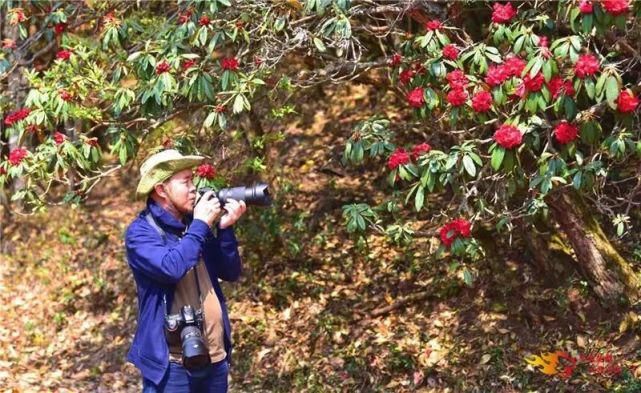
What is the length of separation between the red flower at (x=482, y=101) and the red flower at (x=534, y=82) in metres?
0.21

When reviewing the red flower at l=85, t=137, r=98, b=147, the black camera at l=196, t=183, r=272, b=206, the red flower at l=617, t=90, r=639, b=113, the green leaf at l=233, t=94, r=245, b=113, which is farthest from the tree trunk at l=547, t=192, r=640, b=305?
the red flower at l=85, t=137, r=98, b=147

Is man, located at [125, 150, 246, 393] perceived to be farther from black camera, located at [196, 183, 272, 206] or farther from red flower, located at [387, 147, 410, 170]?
red flower, located at [387, 147, 410, 170]

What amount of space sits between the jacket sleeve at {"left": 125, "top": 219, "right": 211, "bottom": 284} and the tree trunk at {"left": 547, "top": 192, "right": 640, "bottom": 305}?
2.67 metres

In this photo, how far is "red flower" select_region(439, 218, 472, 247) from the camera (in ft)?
14.7

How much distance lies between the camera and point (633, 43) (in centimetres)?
475

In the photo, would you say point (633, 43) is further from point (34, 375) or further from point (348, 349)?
point (34, 375)

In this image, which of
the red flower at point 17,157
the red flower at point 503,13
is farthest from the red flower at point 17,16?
the red flower at point 503,13

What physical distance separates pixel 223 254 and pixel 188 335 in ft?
1.58

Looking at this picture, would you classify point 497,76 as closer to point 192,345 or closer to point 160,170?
point 160,170

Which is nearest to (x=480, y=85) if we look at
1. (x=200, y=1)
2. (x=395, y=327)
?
(x=200, y=1)

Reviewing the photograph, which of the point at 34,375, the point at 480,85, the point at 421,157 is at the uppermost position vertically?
the point at 480,85

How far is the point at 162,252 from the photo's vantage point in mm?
3523

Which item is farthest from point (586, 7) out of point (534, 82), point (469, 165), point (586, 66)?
point (469, 165)

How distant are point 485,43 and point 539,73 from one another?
815mm
